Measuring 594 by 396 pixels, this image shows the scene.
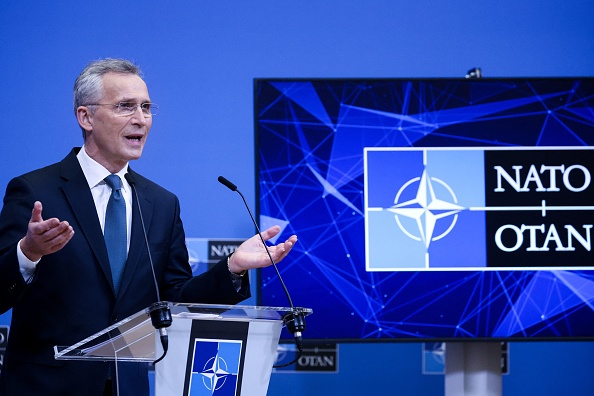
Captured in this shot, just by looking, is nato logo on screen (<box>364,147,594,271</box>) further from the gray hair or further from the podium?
the podium

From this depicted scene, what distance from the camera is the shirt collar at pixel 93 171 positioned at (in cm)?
238

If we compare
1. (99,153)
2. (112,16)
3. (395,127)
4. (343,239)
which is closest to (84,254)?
(99,153)

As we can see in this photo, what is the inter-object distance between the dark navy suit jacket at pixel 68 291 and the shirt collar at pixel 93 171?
3 centimetres

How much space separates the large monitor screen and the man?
87 cm

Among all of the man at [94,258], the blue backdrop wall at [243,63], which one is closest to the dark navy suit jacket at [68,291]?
the man at [94,258]

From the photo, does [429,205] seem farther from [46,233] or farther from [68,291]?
[46,233]

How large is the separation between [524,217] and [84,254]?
1.78 m

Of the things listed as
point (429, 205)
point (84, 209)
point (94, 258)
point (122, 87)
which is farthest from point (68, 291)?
point (429, 205)

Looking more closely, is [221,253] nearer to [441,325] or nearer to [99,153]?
[441,325]

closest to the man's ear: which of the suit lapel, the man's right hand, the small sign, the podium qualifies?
the suit lapel

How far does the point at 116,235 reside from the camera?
7.61 feet

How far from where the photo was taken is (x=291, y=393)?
3617 millimetres

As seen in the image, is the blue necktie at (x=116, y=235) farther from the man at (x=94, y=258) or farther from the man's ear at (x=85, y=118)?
the man's ear at (x=85, y=118)

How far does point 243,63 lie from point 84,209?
1.59 metres
